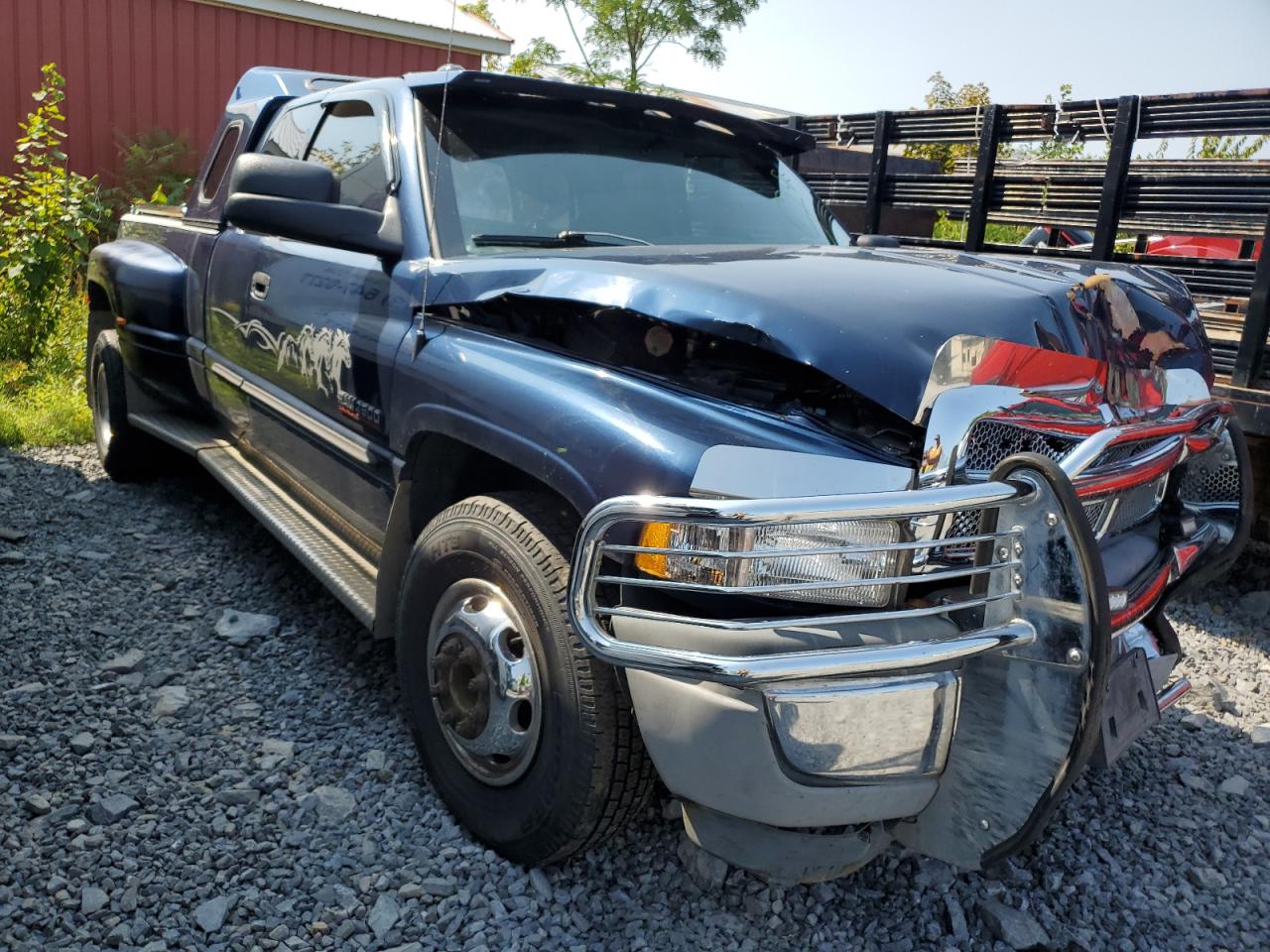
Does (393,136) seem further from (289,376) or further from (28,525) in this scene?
(28,525)

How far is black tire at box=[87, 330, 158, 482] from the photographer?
16.6 feet

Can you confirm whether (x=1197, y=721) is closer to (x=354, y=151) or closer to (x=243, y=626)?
(x=243, y=626)

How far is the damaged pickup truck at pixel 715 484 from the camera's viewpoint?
1.77 meters

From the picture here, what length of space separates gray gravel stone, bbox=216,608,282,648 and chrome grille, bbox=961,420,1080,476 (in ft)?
8.58

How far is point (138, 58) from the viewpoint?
10.9 meters

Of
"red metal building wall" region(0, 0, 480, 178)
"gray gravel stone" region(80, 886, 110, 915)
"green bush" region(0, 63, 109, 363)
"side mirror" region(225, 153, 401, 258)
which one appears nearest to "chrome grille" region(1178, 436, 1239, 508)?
"side mirror" region(225, 153, 401, 258)

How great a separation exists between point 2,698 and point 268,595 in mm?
1049

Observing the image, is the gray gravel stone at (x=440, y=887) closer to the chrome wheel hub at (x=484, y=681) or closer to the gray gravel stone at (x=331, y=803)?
the chrome wheel hub at (x=484, y=681)

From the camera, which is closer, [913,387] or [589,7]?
[913,387]

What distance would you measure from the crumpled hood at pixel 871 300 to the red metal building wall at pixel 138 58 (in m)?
10.1

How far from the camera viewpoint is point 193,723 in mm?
3012

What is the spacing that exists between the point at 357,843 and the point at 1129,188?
4257 mm

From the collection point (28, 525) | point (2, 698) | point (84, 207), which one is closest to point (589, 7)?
point (84, 207)

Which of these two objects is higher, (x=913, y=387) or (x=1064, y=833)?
(x=913, y=387)
